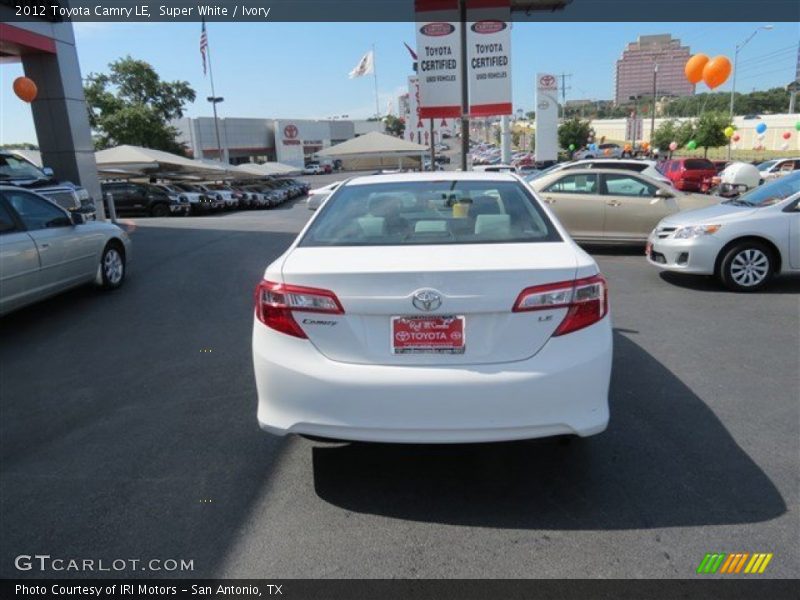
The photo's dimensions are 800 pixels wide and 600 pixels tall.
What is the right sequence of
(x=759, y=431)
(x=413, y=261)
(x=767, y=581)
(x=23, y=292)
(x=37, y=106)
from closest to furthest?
1. (x=767, y=581)
2. (x=413, y=261)
3. (x=759, y=431)
4. (x=23, y=292)
5. (x=37, y=106)

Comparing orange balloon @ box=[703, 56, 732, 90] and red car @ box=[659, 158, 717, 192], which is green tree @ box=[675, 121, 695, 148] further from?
orange balloon @ box=[703, 56, 732, 90]

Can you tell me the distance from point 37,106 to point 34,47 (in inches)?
74.7

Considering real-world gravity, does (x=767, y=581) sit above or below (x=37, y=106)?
below

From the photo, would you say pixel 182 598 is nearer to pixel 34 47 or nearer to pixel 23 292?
pixel 23 292

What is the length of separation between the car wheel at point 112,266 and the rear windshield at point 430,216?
5.25 metres

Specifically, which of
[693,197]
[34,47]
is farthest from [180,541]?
[34,47]

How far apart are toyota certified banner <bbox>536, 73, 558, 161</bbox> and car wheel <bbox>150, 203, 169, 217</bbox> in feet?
76.1

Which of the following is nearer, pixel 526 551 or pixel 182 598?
pixel 182 598

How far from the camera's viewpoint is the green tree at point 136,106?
58.5m

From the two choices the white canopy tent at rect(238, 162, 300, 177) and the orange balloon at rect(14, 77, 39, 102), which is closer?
the orange balloon at rect(14, 77, 39, 102)

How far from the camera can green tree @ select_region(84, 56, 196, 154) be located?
192 ft

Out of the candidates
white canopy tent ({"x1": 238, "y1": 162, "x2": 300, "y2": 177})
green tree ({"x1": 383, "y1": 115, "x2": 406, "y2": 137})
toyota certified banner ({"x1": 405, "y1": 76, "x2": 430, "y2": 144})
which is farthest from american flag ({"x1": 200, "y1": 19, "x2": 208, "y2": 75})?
green tree ({"x1": 383, "y1": 115, "x2": 406, "y2": 137})

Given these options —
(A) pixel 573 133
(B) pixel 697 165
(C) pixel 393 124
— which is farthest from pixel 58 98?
(C) pixel 393 124

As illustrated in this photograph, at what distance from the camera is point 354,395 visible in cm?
275
